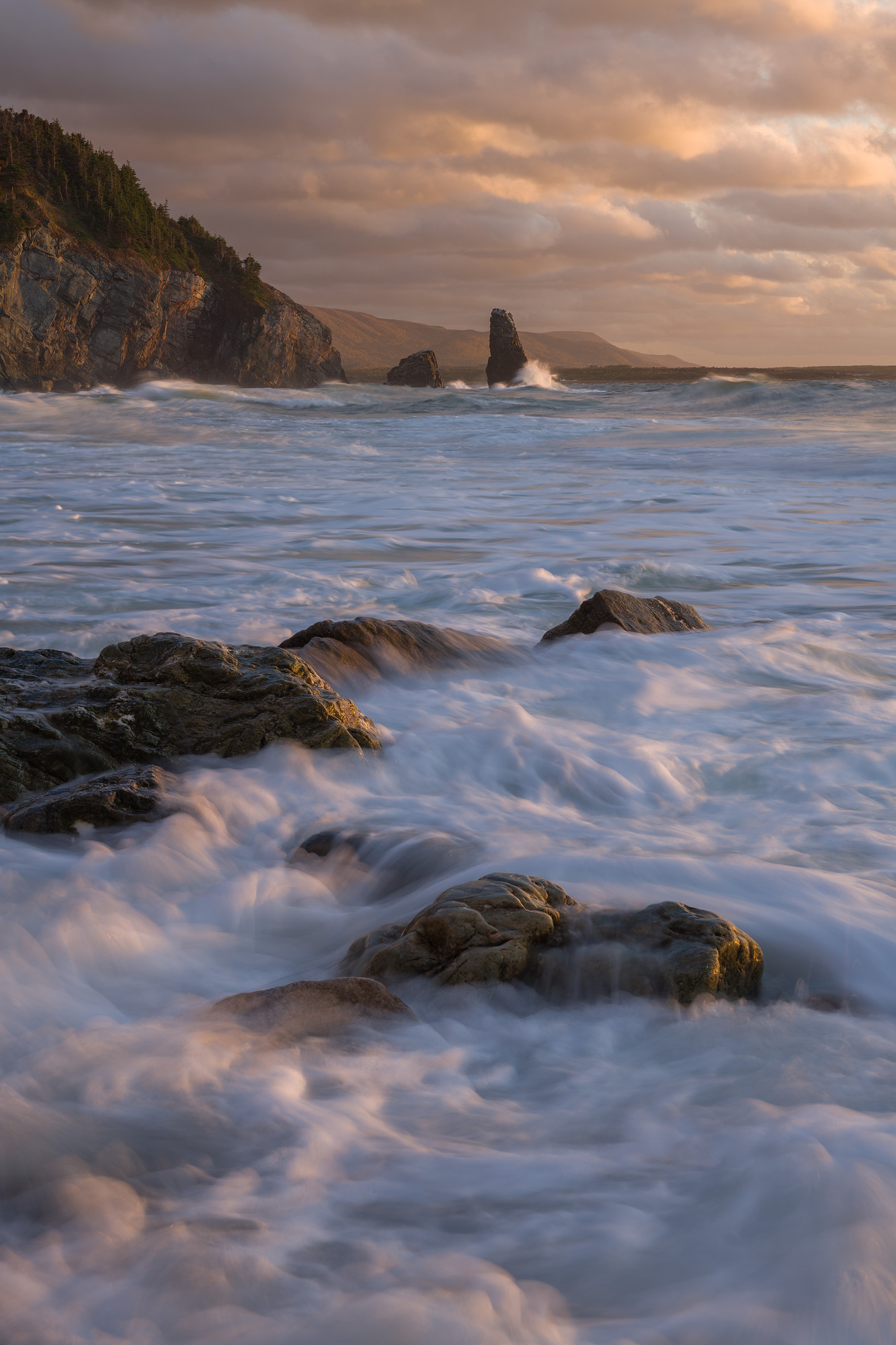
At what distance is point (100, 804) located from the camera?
316 cm

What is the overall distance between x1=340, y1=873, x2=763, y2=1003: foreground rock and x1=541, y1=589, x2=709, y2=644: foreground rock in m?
3.48

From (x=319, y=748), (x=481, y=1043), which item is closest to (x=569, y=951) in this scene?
(x=481, y=1043)

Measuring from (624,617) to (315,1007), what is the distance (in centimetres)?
405

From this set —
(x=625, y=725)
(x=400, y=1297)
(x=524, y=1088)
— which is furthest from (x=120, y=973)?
(x=625, y=725)

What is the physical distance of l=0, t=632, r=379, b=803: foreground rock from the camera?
333 cm

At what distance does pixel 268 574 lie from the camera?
26.3ft

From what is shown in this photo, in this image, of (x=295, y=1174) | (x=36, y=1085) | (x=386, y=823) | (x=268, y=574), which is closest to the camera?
(x=295, y=1174)

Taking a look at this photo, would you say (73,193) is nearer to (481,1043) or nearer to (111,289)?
(111,289)

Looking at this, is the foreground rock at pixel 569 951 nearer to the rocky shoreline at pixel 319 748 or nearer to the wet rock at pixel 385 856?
the rocky shoreline at pixel 319 748

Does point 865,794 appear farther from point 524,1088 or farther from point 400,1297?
point 400,1297

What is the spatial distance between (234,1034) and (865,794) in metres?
2.77

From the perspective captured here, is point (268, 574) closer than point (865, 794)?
No

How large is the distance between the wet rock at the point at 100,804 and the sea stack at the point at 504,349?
261 ft

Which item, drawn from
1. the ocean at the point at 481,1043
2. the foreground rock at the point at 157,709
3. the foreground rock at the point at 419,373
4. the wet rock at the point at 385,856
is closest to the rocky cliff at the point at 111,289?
the foreground rock at the point at 419,373
